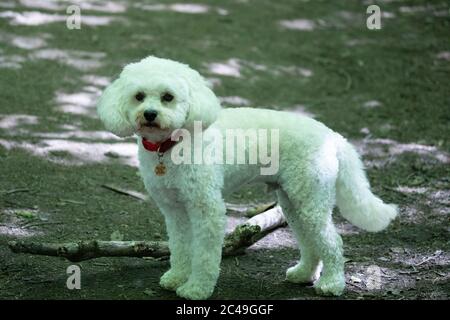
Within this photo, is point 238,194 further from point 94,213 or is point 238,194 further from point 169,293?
point 169,293

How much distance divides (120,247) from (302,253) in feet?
3.83

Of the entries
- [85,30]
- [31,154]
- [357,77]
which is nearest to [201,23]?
[85,30]

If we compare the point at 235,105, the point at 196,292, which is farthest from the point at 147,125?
the point at 235,105

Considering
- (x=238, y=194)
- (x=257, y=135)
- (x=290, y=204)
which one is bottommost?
(x=238, y=194)

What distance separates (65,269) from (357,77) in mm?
5907

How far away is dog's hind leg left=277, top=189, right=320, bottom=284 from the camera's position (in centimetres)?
456

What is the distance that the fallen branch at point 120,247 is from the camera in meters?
4.48

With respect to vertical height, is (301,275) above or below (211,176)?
below

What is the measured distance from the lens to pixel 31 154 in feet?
22.4

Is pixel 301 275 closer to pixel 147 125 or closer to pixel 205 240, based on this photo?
pixel 205 240

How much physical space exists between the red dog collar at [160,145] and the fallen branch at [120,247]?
2.66ft

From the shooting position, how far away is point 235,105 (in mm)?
8445

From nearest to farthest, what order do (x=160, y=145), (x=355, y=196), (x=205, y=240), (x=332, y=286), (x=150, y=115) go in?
(x=150, y=115), (x=160, y=145), (x=205, y=240), (x=332, y=286), (x=355, y=196)
